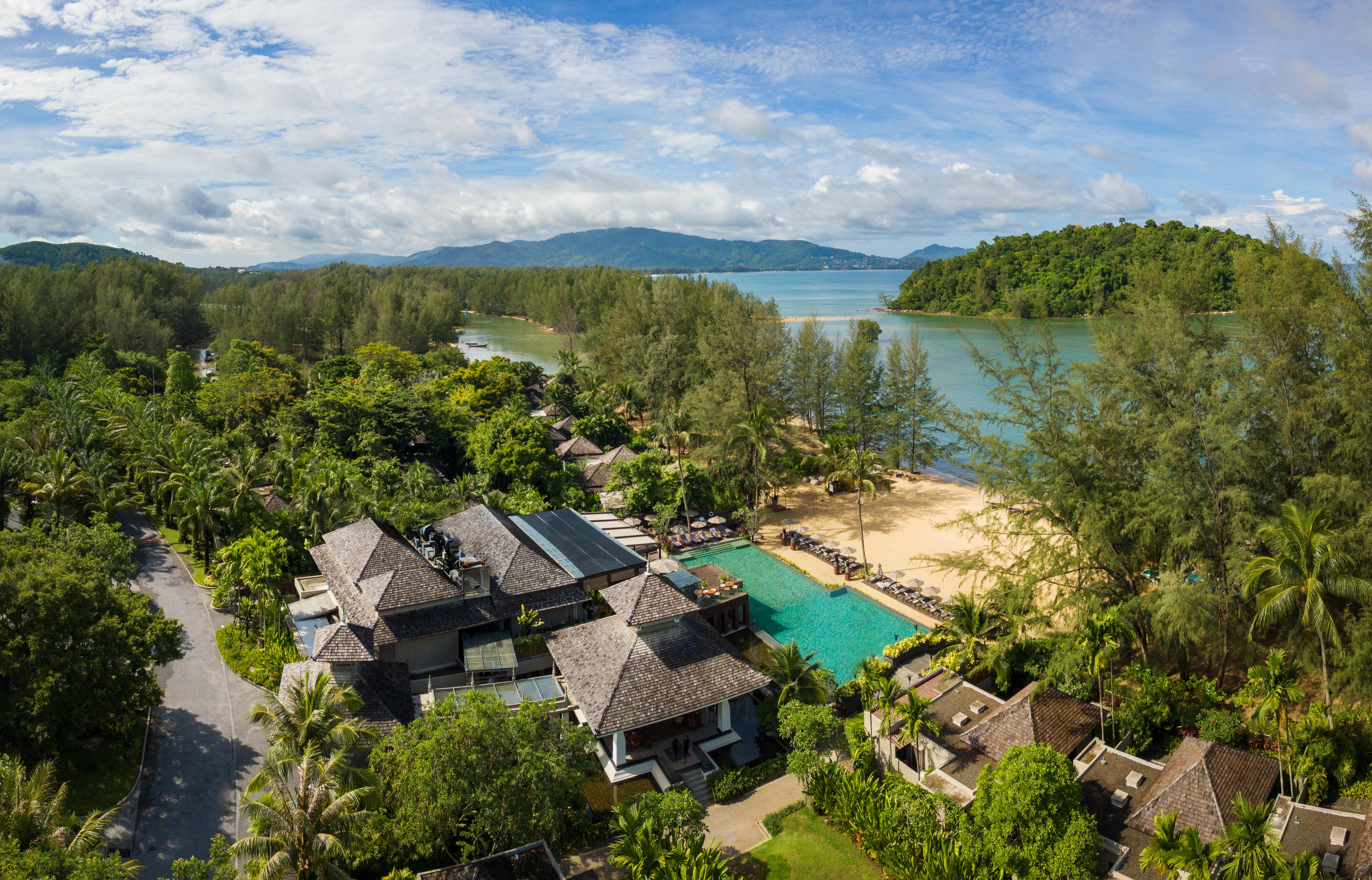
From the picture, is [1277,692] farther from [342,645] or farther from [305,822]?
[342,645]

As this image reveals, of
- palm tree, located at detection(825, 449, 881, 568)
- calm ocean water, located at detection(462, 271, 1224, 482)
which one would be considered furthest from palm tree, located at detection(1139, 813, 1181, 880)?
palm tree, located at detection(825, 449, 881, 568)

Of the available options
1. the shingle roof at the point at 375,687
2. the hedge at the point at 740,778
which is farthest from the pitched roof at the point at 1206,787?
the shingle roof at the point at 375,687

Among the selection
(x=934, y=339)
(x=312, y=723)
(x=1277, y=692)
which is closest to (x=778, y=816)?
(x=312, y=723)

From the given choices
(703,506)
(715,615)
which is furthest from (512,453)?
(715,615)

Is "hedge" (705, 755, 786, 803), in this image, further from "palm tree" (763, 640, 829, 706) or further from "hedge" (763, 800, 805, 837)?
"palm tree" (763, 640, 829, 706)

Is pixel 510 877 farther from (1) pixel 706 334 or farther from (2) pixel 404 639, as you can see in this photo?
(1) pixel 706 334
